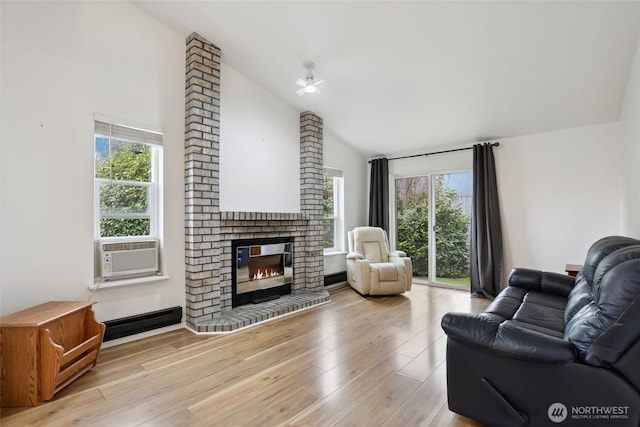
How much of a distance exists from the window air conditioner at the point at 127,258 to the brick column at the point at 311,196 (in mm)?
2145

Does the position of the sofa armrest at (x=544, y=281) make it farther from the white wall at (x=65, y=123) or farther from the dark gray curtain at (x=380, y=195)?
the white wall at (x=65, y=123)

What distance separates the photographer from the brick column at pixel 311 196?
4594 millimetres

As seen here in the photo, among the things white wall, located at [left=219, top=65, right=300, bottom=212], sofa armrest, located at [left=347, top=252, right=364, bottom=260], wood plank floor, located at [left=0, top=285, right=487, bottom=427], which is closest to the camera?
wood plank floor, located at [left=0, top=285, right=487, bottom=427]

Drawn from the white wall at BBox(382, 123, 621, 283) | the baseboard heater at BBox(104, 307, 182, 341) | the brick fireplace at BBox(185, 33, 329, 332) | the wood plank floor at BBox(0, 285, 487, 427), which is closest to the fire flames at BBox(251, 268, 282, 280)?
the brick fireplace at BBox(185, 33, 329, 332)

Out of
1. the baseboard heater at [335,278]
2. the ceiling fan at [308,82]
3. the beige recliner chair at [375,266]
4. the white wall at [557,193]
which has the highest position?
the ceiling fan at [308,82]

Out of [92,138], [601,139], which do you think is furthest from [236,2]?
[601,139]

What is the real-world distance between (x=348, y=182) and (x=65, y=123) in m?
4.09

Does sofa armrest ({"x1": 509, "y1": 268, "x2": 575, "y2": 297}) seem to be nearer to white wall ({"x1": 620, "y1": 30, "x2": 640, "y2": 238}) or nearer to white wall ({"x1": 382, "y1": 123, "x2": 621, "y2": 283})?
white wall ({"x1": 620, "y1": 30, "x2": 640, "y2": 238})

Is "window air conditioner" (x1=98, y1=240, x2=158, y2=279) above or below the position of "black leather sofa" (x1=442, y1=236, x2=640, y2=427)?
above

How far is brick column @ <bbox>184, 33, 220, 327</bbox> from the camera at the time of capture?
322cm

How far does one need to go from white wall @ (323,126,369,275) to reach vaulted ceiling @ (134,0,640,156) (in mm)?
948

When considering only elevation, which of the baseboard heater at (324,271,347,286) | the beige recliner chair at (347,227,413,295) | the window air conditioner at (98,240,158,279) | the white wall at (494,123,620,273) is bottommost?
the baseboard heater at (324,271,347,286)

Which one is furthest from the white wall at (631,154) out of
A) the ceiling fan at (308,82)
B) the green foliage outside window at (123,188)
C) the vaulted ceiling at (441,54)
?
the green foliage outside window at (123,188)

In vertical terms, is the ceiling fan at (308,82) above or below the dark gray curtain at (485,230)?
above
